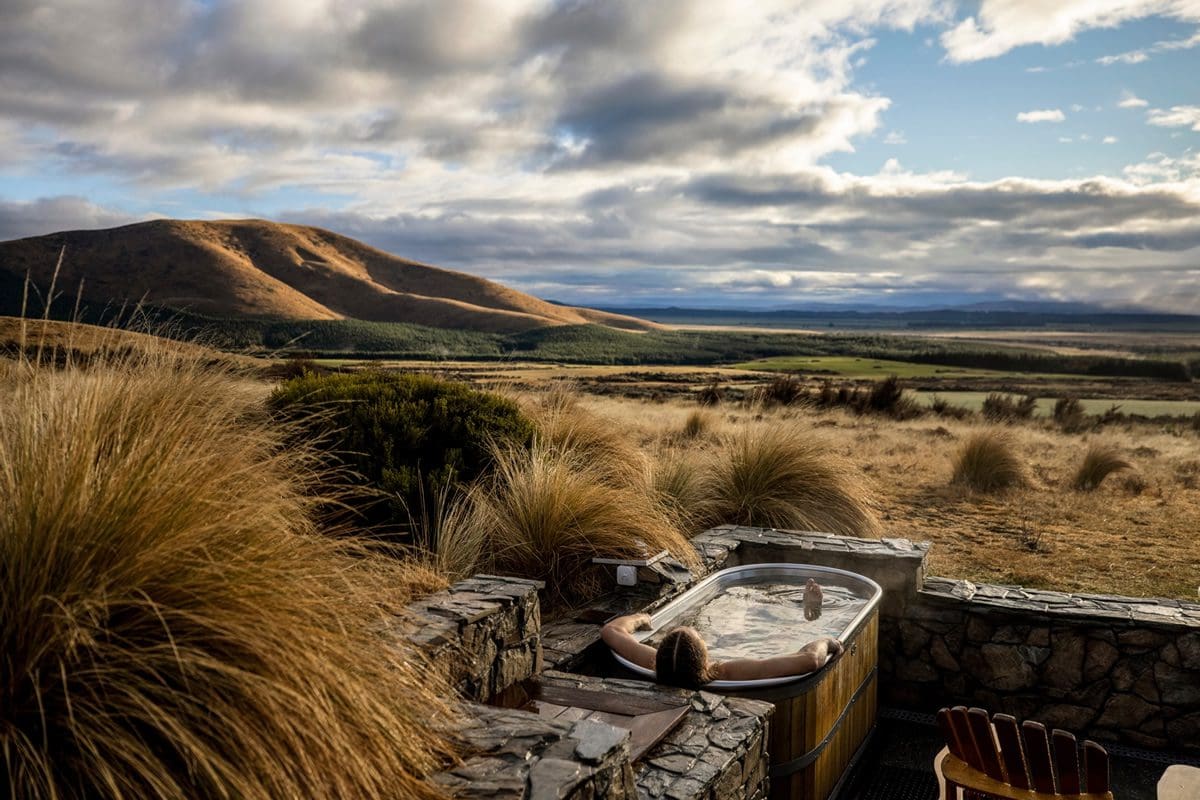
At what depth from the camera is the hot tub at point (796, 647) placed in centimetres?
384

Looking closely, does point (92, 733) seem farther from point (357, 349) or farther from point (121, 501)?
point (357, 349)

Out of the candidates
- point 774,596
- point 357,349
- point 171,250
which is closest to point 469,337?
point 357,349

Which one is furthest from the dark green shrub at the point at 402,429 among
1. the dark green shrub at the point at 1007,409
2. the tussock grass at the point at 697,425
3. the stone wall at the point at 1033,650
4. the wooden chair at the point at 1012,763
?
the dark green shrub at the point at 1007,409

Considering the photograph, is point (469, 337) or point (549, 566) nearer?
point (549, 566)

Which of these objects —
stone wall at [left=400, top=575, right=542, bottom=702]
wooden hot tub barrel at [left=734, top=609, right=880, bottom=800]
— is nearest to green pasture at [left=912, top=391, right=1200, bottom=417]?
wooden hot tub barrel at [left=734, top=609, right=880, bottom=800]

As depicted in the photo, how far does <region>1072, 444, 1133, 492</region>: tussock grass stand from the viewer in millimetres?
10727

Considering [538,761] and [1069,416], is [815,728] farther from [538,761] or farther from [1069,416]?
[1069,416]

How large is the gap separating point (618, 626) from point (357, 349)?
53665 millimetres

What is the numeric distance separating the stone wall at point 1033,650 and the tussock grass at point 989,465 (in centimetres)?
527

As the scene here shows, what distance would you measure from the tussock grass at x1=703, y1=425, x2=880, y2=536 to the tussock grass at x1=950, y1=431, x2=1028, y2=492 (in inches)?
150

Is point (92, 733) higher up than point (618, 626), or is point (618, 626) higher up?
point (92, 733)

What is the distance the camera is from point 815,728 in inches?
156

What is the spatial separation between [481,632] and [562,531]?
195 cm

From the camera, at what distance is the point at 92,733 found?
1692 millimetres
